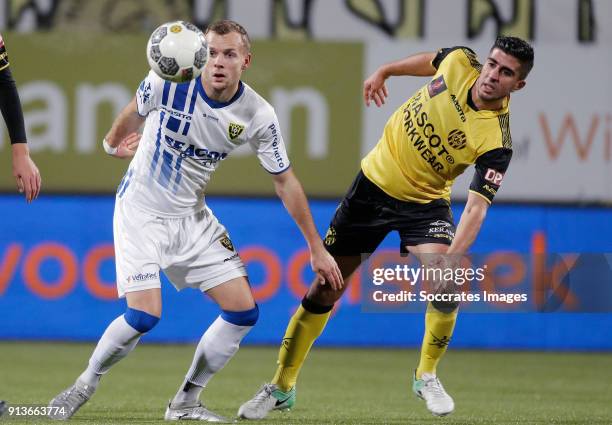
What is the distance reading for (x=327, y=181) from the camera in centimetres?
1232

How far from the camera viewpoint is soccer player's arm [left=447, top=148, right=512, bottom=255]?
6246 millimetres

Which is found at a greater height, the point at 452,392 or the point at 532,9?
the point at 532,9

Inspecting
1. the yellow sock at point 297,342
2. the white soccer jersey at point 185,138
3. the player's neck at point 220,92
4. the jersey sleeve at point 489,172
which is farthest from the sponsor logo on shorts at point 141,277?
the jersey sleeve at point 489,172

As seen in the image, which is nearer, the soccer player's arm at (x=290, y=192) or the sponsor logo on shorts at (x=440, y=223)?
the soccer player's arm at (x=290, y=192)

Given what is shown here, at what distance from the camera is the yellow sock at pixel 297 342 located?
6559 millimetres

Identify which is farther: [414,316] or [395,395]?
[414,316]

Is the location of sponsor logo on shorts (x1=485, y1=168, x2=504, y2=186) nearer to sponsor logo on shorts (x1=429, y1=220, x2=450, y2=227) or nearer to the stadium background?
sponsor logo on shorts (x1=429, y1=220, x2=450, y2=227)

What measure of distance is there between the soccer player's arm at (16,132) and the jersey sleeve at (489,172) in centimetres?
227

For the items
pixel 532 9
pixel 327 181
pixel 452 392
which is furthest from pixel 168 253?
pixel 532 9

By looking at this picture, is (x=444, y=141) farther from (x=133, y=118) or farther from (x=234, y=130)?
(x=133, y=118)

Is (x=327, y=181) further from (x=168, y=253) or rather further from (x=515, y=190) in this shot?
(x=168, y=253)

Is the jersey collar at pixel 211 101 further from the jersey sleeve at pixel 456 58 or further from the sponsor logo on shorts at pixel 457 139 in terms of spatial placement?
the jersey sleeve at pixel 456 58

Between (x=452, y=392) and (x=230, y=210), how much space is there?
3702 millimetres

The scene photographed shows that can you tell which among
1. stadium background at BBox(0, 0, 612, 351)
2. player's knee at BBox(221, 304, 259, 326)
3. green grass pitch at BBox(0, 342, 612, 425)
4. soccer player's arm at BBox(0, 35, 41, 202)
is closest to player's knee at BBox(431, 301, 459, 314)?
green grass pitch at BBox(0, 342, 612, 425)
